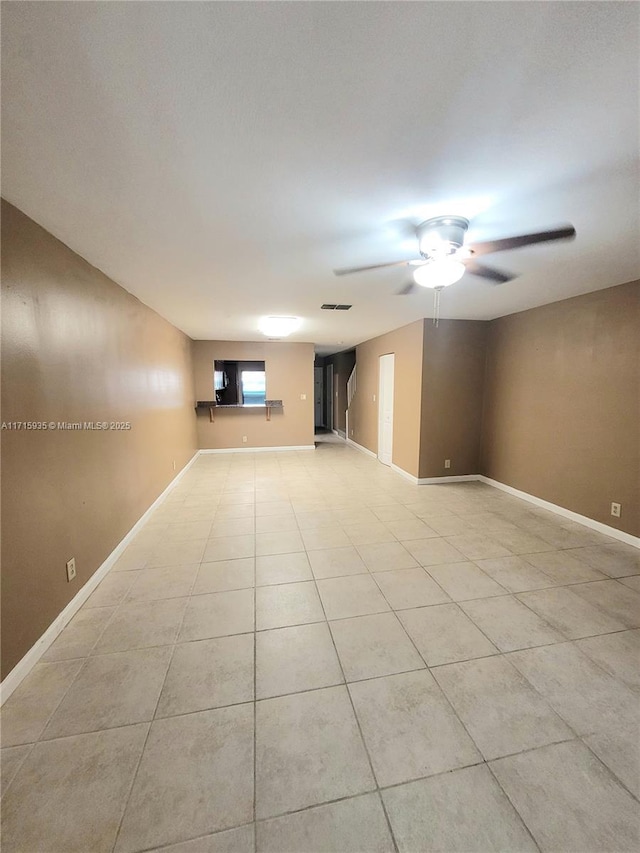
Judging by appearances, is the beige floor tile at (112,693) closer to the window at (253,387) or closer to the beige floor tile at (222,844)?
the beige floor tile at (222,844)

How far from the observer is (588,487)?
11.0 feet

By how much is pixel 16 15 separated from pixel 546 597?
3.49 meters

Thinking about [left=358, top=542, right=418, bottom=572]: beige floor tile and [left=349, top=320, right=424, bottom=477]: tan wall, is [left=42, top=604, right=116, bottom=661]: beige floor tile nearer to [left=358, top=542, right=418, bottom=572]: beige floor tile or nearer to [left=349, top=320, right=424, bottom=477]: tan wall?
[left=358, top=542, right=418, bottom=572]: beige floor tile

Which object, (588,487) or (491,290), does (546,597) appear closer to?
(588,487)

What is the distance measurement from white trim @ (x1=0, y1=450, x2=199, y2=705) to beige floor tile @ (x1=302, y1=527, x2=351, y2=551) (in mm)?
1615

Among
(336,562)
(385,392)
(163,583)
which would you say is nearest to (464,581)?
(336,562)

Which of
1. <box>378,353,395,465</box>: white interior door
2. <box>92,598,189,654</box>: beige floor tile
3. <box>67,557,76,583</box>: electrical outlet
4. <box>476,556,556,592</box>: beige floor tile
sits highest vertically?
<box>378,353,395,465</box>: white interior door

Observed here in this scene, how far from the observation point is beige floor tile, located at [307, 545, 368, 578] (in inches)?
102

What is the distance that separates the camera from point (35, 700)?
1541 mm

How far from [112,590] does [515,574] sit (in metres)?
3.04

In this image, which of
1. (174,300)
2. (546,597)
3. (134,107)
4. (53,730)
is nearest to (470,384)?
(546,597)

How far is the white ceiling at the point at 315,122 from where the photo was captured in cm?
81

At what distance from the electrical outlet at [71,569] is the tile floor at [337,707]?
266 mm

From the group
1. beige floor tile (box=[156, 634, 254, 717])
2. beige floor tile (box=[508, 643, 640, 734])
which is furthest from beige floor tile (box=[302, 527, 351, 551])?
beige floor tile (box=[508, 643, 640, 734])
